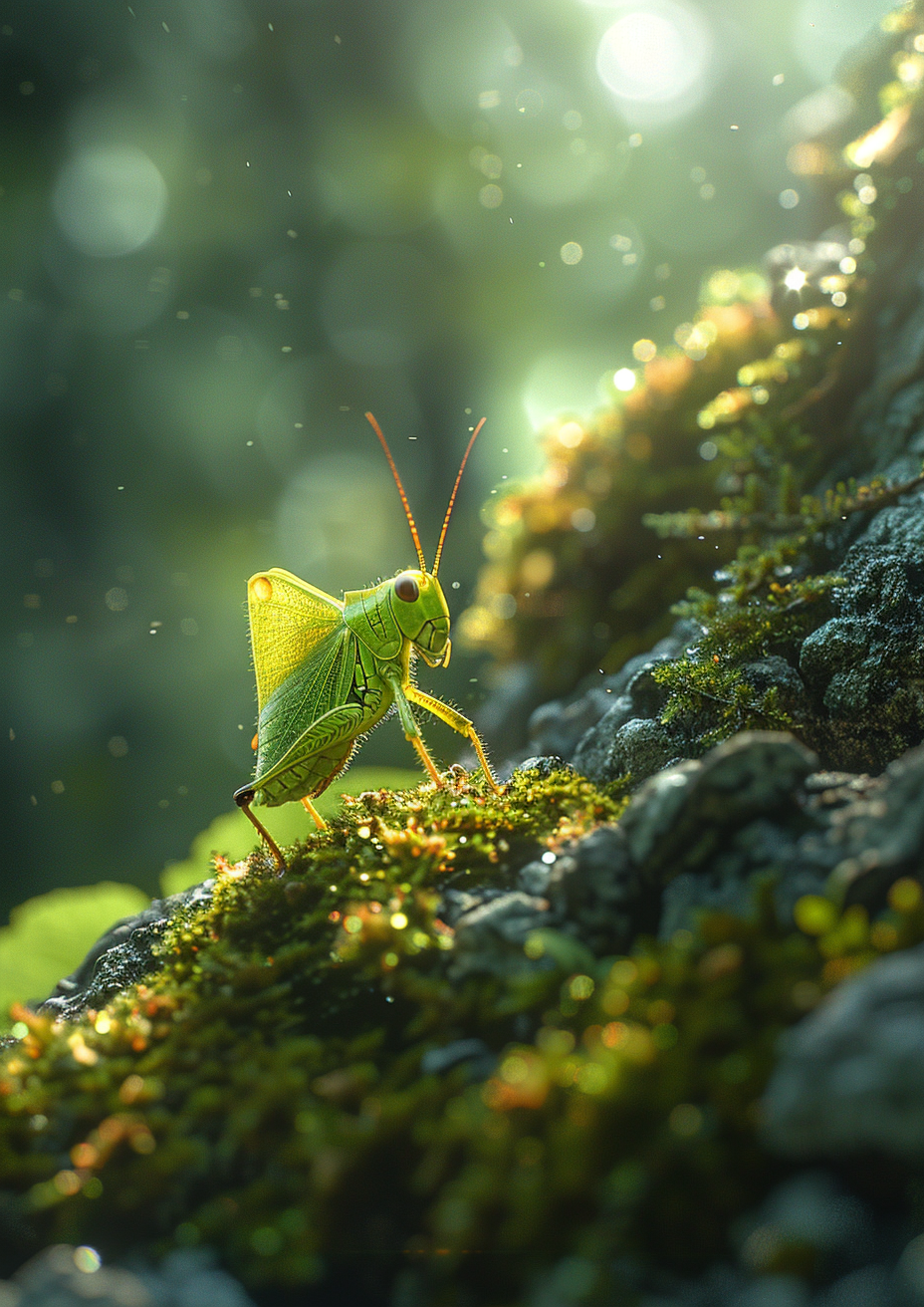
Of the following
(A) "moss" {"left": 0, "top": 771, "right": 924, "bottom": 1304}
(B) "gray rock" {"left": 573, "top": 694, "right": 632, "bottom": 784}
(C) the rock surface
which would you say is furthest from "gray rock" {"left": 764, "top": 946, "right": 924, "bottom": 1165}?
(B) "gray rock" {"left": 573, "top": 694, "right": 632, "bottom": 784}

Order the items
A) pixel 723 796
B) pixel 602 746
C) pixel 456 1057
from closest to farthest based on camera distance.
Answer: pixel 456 1057 < pixel 723 796 < pixel 602 746

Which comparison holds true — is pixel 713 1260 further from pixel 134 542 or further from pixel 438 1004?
pixel 134 542

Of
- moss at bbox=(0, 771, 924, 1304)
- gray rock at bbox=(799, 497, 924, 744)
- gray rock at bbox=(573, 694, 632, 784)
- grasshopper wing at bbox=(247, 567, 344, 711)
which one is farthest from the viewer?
grasshopper wing at bbox=(247, 567, 344, 711)

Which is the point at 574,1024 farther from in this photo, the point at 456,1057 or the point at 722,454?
the point at 722,454

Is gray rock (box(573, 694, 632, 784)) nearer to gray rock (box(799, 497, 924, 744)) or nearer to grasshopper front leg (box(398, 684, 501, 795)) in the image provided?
grasshopper front leg (box(398, 684, 501, 795))

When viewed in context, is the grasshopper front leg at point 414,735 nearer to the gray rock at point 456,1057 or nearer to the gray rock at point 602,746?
the gray rock at point 602,746

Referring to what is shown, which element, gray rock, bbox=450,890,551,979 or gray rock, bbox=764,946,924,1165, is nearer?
gray rock, bbox=764,946,924,1165

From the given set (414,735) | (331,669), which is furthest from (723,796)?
(331,669)

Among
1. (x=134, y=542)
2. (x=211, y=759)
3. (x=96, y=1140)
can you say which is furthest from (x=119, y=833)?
(x=96, y=1140)
